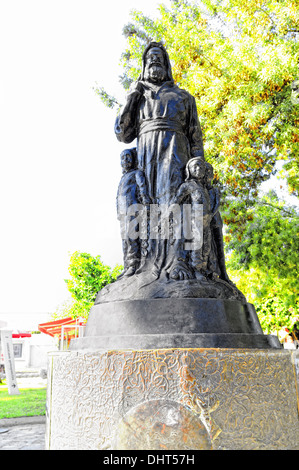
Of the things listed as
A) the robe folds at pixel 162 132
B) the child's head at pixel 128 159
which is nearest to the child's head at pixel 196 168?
the robe folds at pixel 162 132

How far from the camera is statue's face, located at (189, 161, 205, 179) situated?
3.78 metres

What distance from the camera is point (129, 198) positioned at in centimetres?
391

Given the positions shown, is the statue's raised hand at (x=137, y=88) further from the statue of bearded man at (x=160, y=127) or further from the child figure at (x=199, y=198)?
the child figure at (x=199, y=198)

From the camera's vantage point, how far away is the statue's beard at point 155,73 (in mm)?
4195

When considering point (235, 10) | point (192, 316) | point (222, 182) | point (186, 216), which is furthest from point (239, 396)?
point (235, 10)

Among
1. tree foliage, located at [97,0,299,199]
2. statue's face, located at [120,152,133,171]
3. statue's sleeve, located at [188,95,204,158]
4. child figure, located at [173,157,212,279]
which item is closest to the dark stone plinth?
child figure, located at [173,157,212,279]

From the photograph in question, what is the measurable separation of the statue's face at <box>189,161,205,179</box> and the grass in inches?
206

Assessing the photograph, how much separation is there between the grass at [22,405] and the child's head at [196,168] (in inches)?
205

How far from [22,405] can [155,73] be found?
6.76 metres

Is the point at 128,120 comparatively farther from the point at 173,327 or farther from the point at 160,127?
the point at 173,327

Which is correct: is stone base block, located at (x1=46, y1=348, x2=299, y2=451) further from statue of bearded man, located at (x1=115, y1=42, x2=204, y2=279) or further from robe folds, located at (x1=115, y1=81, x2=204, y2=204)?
robe folds, located at (x1=115, y1=81, x2=204, y2=204)

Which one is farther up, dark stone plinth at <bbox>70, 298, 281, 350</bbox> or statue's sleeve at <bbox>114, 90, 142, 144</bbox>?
statue's sleeve at <bbox>114, 90, 142, 144</bbox>

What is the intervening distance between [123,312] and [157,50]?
9.21 feet

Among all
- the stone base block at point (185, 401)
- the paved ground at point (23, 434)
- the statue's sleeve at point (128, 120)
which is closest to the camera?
the stone base block at point (185, 401)
